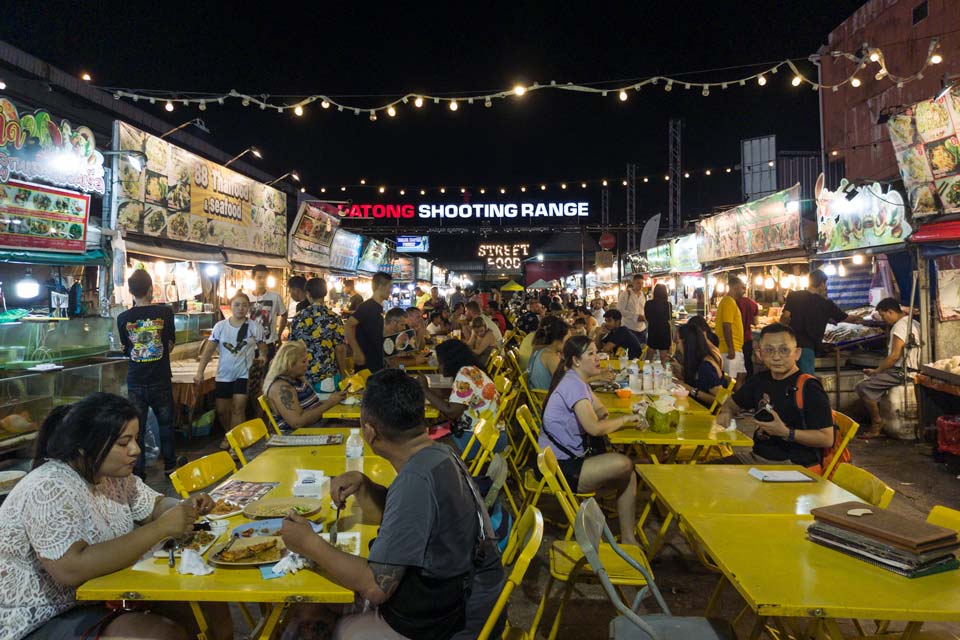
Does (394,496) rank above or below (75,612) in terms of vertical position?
above

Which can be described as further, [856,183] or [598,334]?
[598,334]

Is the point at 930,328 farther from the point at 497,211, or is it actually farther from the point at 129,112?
the point at 497,211

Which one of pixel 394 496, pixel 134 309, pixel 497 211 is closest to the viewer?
pixel 394 496

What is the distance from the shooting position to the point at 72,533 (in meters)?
2.27

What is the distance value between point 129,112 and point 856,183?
12417 mm

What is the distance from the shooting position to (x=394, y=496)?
84.1 inches

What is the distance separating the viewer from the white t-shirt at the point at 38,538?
7.27 ft

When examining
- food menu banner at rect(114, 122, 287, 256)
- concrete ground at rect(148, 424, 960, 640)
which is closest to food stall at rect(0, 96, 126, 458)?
food menu banner at rect(114, 122, 287, 256)

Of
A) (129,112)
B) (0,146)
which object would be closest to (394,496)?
(0,146)

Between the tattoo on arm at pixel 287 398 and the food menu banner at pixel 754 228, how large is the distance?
10.2m

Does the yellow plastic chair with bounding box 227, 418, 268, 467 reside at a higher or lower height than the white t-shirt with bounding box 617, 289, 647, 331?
lower

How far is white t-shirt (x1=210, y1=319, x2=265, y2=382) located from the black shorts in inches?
1.7

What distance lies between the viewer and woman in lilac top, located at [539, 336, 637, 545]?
174 inches

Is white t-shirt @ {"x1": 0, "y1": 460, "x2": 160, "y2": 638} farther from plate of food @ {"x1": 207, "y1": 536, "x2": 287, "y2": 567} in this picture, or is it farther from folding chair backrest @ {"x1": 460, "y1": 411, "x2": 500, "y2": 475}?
folding chair backrest @ {"x1": 460, "y1": 411, "x2": 500, "y2": 475}
